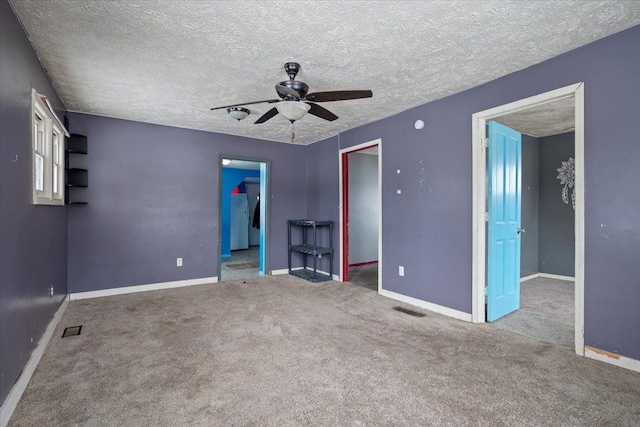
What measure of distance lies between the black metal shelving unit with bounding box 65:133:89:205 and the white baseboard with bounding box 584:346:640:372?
5.54 metres

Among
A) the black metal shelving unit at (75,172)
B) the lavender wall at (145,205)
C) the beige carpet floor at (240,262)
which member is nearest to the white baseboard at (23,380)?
the lavender wall at (145,205)

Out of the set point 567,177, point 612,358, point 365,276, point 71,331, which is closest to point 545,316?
point 612,358

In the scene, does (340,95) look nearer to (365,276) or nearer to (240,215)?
(365,276)

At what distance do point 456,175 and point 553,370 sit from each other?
1.93 meters

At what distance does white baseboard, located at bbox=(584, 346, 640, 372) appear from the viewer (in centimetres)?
213

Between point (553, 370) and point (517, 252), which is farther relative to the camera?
point (517, 252)

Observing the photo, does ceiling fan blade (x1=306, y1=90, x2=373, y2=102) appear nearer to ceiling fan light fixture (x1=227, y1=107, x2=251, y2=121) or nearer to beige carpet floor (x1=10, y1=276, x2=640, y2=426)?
ceiling fan light fixture (x1=227, y1=107, x2=251, y2=121)

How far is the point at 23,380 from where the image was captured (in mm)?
1937

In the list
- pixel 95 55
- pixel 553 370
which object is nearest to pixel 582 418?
pixel 553 370

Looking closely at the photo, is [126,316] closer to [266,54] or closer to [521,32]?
[266,54]

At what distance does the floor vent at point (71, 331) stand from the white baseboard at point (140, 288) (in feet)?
4.05

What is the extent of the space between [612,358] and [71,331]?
15.0ft

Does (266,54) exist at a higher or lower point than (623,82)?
higher

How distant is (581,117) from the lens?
238 cm
